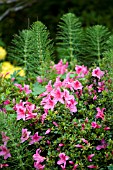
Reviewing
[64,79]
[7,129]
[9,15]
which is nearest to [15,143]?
[7,129]

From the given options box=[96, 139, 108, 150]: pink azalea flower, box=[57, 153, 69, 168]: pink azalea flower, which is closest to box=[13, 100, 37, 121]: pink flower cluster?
box=[57, 153, 69, 168]: pink azalea flower

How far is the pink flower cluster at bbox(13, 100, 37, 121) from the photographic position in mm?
2469

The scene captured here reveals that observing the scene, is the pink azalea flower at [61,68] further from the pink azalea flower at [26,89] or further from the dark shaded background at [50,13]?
the dark shaded background at [50,13]

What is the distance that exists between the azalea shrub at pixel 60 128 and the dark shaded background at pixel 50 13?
9.16 ft

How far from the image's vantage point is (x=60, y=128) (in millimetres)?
2459

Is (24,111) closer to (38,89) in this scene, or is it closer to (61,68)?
(38,89)

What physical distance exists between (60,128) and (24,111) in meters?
0.21

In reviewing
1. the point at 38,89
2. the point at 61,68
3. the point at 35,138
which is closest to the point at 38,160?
the point at 35,138

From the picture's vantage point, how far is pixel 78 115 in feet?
8.38

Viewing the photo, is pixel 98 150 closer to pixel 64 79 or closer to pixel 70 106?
pixel 70 106

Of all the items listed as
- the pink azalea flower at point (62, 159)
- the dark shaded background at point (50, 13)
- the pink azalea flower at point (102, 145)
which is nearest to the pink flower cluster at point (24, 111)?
the pink azalea flower at point (62, 159)

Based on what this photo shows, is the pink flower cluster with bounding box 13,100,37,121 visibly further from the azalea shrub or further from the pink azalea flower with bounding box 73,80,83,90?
the pink azalea flower with bounding box 73,80,83,90

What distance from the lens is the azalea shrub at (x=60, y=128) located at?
2.41 meters

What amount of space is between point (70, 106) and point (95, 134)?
0.67 feet
